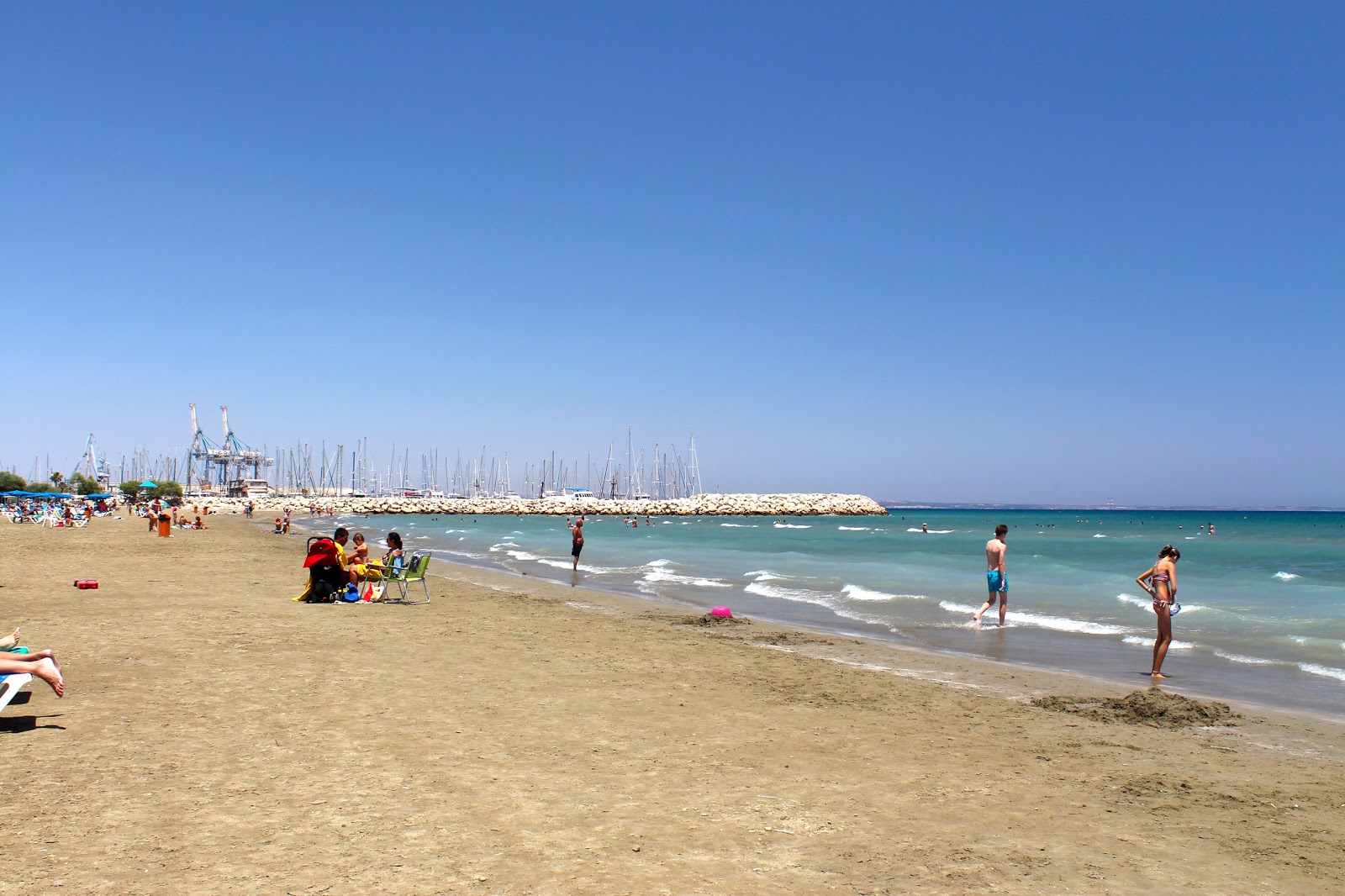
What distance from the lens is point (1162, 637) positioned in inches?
424

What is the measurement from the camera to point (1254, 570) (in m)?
34.0

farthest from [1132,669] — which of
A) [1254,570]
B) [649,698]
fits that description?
[1254,570]

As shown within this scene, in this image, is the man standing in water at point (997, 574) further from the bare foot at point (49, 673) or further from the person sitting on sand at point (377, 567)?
the bare foot at point (49, 673)

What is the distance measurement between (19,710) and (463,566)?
74.0 ft

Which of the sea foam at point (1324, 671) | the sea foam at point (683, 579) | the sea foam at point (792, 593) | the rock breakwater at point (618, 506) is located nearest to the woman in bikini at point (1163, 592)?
the sea foam at point (1324, 671)

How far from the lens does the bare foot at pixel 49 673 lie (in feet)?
21.4

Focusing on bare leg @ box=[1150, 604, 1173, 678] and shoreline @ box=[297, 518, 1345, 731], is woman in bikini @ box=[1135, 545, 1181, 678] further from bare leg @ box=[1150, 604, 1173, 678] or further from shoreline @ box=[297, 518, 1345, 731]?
shoreline @ box=[297, 518, 1345, 731]

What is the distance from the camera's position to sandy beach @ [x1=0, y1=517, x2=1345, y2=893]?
4199 mm

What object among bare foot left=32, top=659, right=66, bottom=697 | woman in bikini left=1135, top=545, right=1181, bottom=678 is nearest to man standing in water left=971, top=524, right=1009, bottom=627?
woman in bikini left=1135, top=545, right=1181, bottom=678

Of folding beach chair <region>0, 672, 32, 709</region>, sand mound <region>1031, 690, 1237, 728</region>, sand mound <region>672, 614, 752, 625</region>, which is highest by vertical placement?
folding beach chair <region>0, 672, 32, 709</region>

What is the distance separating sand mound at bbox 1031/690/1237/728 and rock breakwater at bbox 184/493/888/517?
112307 millimetres

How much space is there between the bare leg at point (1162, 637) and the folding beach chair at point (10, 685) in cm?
1095

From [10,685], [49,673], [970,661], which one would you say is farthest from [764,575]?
[10,685]

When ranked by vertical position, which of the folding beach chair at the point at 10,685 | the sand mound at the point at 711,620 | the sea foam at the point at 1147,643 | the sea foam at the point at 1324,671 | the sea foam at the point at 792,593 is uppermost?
the folding beach chair at the point at 10,685
